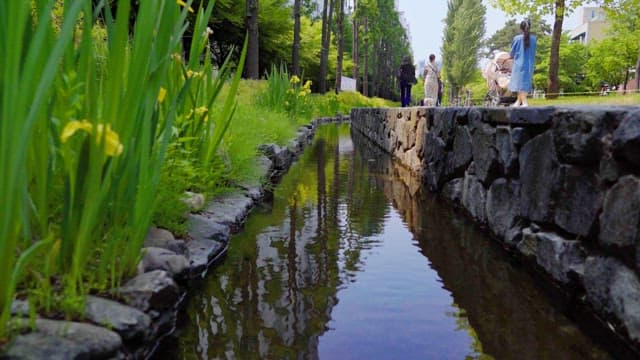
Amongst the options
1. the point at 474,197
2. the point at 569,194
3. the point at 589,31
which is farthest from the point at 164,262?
the point at 589,31

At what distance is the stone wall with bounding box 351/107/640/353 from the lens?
7.82 ft

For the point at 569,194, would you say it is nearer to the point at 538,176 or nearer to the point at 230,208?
the point at 538,176

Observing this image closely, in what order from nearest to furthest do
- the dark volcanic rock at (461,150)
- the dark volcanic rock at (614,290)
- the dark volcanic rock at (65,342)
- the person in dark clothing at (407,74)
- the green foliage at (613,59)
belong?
the dark volcanic rock at (65,342), the dark volcanic rock at (614,290), the dark volcanic rock at (461,150), the person in dark clothing at (407,74), the green foliage at (613,59)

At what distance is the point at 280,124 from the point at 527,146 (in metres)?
4.69

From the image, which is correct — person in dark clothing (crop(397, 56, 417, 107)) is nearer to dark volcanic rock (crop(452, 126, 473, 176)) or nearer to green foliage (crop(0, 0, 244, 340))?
dark volcanic rock (crop(452, 126, 473, 176))

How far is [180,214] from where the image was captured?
317 cm

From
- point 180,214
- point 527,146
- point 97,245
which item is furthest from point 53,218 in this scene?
point 527,146

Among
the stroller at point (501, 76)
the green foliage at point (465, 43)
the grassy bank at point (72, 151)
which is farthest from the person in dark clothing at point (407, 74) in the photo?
the green foliage at point (465, 43)

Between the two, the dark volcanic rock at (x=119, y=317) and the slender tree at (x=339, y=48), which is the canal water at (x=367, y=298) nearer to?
the dark volcanic rock at (x=119, y=317)

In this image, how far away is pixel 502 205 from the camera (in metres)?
4.06

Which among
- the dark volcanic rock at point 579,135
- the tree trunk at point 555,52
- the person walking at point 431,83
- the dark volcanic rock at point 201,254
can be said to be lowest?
the dark volcanic rock at point 201,254

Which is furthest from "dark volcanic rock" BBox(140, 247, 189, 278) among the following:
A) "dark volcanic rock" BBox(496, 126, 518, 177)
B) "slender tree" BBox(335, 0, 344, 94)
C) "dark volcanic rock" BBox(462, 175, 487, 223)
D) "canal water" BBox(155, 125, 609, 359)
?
"slender tree" BBox(335, 0, 344, 94)

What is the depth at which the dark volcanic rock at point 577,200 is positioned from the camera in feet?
8.93

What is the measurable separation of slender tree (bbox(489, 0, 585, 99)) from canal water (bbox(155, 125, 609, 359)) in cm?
1438
